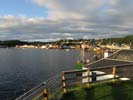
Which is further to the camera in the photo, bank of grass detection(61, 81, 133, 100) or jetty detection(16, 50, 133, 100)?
bank of grass detection(61, 81, 133, 100)

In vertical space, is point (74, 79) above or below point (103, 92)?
above

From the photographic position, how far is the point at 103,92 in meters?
17.9

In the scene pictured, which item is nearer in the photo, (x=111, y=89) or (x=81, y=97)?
(x=81, y=97)

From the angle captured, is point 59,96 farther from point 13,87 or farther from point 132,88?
point 13,87

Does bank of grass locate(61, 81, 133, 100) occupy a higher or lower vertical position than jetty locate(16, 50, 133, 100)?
lower

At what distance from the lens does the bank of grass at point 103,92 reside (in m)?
16.8

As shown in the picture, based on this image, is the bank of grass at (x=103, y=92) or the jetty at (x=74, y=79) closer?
the jetty at (x=74, y=79)

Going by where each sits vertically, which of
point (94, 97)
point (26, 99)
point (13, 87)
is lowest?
point (13, 87)

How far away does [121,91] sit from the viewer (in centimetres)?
1839

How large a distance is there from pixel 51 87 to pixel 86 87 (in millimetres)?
3070

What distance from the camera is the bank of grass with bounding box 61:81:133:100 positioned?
16.8 metres

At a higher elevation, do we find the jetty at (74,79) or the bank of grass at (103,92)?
the jetty at (74,79)

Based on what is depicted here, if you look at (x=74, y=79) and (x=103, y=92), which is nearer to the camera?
(x=103, y=92)

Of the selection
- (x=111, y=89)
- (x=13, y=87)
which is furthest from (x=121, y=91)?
(x=13, y=87)
